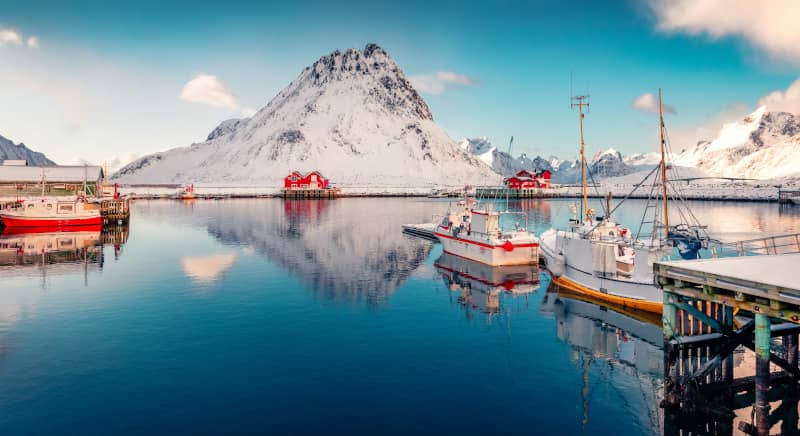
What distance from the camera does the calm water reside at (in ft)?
51.7

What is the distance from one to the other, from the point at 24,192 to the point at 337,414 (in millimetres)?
97932

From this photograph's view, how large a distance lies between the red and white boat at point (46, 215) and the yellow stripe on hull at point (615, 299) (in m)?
62.0

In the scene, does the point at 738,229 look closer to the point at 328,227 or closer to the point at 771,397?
the point at 328,227

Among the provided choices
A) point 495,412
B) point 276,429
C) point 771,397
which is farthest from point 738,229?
point 276,429

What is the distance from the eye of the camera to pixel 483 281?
1442 inches

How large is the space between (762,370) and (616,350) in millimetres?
9191

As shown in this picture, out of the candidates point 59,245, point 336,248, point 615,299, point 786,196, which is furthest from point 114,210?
point 786,196

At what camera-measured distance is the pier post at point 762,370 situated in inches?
521

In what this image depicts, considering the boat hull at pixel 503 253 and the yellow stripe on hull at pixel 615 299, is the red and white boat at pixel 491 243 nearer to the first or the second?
the boat hull at pixel 503 253

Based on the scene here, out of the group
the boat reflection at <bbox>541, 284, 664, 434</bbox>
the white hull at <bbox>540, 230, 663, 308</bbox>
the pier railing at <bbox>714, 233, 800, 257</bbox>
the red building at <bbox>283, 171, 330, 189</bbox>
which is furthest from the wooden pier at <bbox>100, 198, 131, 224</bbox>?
the red building at <bbox>283, 171, 330, 189</bbox>

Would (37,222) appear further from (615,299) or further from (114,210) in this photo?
(615,299)

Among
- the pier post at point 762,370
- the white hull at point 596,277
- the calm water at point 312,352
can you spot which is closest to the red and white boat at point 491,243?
the calm water at point 312,352

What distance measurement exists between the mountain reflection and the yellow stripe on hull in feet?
36.9

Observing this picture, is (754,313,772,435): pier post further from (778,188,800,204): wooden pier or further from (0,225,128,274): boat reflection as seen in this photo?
(778,188,800,204): wooden pier
